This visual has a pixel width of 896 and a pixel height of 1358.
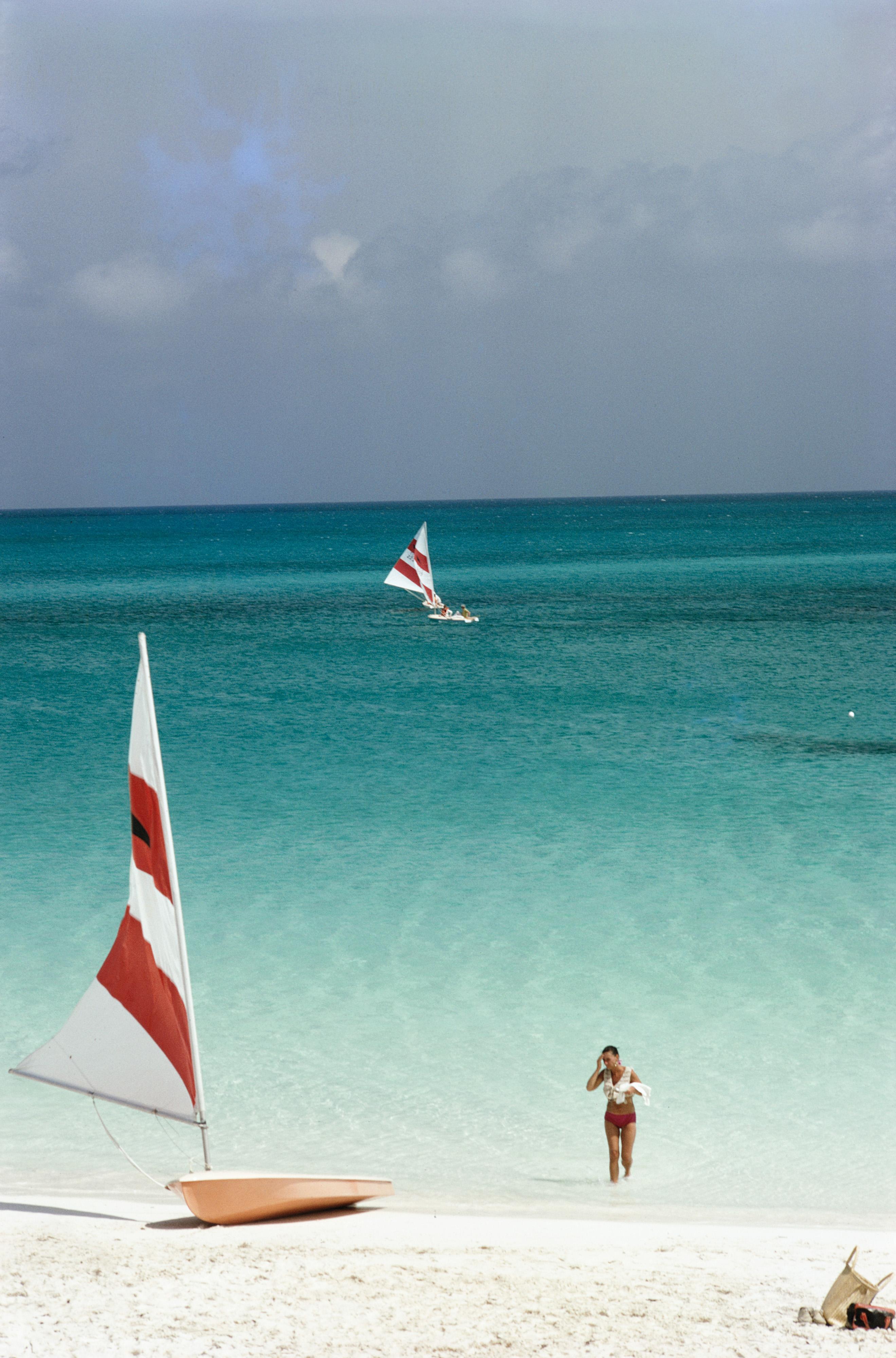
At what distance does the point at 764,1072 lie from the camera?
33.9 ft

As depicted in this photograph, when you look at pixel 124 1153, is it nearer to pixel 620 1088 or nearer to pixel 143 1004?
pixel 143 1004

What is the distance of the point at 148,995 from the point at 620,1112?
3.44m

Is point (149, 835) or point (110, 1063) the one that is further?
point (110, 1063)

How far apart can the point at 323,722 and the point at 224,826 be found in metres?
8.10

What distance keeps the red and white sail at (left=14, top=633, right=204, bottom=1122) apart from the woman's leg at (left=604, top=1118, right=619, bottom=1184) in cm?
299

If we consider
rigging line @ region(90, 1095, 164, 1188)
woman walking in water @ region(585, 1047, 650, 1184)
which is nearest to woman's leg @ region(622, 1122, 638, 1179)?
woman walking in water @ region(585, 1047, 650, 1184)

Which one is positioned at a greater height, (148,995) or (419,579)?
(419,579)

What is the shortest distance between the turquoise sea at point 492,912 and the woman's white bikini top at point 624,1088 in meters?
0.64

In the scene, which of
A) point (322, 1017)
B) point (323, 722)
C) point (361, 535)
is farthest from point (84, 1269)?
point (361, 535)

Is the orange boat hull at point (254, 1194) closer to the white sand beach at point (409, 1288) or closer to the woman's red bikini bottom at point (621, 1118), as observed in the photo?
the white sand beach at point (409, 1288)

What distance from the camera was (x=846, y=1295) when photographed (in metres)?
6.04

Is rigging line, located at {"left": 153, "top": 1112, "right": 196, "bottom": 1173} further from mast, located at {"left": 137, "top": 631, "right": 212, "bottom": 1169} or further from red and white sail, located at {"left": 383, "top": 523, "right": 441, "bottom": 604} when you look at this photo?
red and white sail, located at {"left": 383, "top": 523, "right": 441, "bottom": 604}

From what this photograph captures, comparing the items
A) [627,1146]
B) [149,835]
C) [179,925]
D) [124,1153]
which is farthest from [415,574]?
[179,925]

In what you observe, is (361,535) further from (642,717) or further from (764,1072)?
(764,1072)
